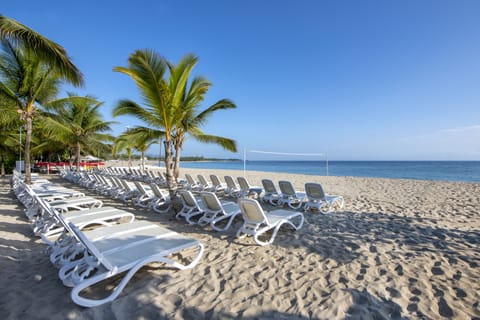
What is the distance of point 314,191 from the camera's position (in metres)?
5.83

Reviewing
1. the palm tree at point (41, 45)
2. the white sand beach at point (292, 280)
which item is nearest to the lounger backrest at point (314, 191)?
the white sand beach at point (292, 280)

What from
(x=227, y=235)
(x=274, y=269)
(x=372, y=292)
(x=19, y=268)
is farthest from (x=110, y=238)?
(x=372, y=292)

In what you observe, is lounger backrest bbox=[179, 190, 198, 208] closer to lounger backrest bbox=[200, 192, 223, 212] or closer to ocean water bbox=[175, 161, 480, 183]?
lounger backrest bbox=[200, 192, 223, 212]

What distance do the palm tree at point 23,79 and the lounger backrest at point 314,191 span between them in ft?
27.5

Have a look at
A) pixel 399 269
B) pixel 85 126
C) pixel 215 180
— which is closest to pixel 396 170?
pixel 215 180

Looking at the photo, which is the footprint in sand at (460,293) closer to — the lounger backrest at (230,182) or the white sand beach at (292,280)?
the white sand beach at (292,280)

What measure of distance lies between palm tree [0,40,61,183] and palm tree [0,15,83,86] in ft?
7.49

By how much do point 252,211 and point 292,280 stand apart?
4.56 ft

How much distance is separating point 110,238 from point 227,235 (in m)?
1.91

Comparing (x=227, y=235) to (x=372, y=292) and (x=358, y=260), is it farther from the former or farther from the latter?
(x=372, y=292)

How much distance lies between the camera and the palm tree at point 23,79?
7254 mm

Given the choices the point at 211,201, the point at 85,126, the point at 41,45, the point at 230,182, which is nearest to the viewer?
the point at 211,201

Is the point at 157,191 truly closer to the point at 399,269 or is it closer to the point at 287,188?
the point at 287,188

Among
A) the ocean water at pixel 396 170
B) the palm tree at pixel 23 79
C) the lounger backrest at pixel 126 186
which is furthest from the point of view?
the ocean water at pixel 396 170
